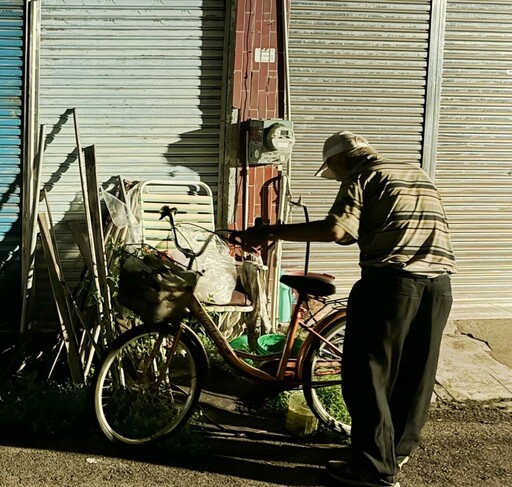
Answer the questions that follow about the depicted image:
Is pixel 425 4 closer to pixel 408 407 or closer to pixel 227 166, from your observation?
pixel 227 166

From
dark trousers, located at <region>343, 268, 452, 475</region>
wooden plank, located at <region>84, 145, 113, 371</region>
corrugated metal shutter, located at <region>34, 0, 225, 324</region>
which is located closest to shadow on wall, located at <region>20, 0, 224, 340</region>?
corrugated metal shutter, located at <region>34, 0, 225, 324</region>

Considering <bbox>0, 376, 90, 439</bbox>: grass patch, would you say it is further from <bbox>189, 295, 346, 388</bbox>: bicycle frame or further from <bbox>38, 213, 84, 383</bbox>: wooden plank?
<bbox>189, 295, 346, 388</bbox>: bicycle frame

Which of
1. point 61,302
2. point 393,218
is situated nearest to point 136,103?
point 61,302

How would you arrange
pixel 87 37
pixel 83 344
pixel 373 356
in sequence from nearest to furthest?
pixel 373 356 < pixel 83 344 < pixel 87 37

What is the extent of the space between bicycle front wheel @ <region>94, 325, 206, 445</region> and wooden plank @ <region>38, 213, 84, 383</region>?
0.43 m

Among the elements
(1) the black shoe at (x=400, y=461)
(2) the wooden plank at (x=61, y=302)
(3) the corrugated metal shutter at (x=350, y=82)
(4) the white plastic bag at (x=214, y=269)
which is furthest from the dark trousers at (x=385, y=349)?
(3) the corrugated metal shutter at (x=350, y=82)

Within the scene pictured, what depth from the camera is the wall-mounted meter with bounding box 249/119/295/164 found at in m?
6.93

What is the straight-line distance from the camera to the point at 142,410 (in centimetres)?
545

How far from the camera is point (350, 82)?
7.67 meters

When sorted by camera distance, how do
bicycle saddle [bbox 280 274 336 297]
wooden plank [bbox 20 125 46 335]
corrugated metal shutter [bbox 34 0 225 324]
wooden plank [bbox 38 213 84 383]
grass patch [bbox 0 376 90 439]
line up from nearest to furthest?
bicycle saddle [bbox 280 274 336 297] → grass patch [bbox 0 376 90 439] → wooden plank [bbox 38 213 84 383] → wooden plank [bbox 20 125 46 335] → corrugated metal shutter [bbox 34 0 225 324]

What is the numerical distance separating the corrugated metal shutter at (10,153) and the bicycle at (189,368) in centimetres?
177

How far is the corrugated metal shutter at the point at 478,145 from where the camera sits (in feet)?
25.9

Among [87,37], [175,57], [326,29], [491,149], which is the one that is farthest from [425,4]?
[87,37]

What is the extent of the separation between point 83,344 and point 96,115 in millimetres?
1996
